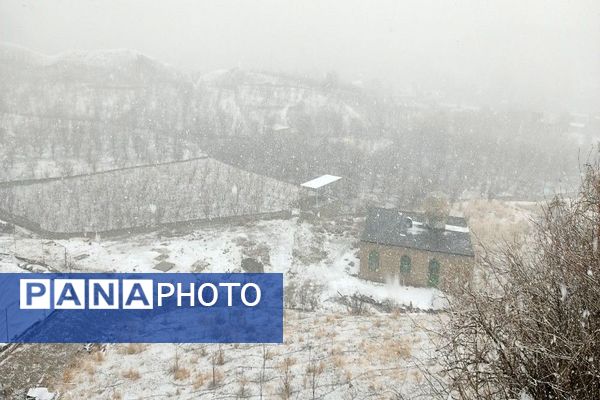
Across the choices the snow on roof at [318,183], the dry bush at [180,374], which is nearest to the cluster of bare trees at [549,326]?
the dry bush at [180,374]

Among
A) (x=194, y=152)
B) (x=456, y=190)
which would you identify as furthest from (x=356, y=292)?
(x=194, y=152)

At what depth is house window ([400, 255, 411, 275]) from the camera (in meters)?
22.4

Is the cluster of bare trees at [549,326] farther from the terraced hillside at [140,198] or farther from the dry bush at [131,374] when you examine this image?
the terraced hillside at [140,198]

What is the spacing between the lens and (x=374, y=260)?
22844mm

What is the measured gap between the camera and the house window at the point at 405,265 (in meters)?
22.4

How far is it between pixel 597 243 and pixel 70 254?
78.8 feet

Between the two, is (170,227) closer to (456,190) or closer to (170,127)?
(456,190)

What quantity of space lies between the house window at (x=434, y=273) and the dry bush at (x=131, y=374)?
14480 millimetres

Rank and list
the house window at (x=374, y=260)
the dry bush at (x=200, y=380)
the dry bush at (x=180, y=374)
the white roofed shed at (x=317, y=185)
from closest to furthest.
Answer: the dry bush at (x=200, y=380) → the dry bush at (x=180, y=374) → the house window at (x=374, y=260) → the white roofed shed at (x=317, y=185)

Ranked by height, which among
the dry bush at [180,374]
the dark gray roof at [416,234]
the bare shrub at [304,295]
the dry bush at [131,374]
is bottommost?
the bare shrub at [304,295]

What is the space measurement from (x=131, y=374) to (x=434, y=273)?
14.8 metres

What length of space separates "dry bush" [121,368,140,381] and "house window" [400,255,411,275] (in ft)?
45.4

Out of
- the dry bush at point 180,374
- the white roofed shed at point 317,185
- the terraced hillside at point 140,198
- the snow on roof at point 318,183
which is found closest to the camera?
the dry bush at point 180,374

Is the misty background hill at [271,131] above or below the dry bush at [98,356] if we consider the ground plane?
above
